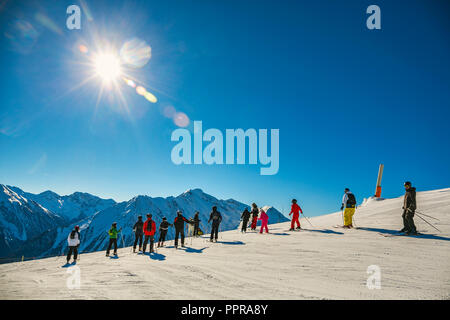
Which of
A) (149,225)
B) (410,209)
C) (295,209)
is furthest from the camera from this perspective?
(295,209)

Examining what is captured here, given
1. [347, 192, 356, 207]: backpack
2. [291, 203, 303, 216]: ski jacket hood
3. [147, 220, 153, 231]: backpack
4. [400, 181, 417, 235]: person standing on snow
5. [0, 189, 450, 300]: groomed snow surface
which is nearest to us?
[0, 189, 450, 300]: groomed snow surface

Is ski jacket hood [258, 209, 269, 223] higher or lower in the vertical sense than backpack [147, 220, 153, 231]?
higher

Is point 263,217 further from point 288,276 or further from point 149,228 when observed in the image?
point 288,276

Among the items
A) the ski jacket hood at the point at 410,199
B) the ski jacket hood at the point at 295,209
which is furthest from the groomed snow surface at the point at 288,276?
the ski jacket hood at the point at 295,209

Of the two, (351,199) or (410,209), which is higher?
(351,199)

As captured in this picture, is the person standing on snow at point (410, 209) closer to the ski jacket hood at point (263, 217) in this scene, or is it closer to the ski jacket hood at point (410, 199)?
the ski jacket hood at point (410, 199)

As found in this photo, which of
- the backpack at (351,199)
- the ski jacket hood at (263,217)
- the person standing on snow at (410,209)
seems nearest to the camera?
the person standing on snow at (410,209)

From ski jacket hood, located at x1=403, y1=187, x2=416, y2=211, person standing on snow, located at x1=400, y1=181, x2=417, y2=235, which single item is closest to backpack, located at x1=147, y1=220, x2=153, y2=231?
person standing on snow, located at x1=400, y1=181, x2=417, y2=235

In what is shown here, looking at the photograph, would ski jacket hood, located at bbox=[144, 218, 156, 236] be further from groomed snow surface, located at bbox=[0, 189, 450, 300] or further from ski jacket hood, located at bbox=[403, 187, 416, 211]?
ski jacket hood, located at bbox=[403, 187, 416, 211]

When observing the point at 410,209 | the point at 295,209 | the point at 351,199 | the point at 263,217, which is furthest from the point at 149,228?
the point at 410,209
